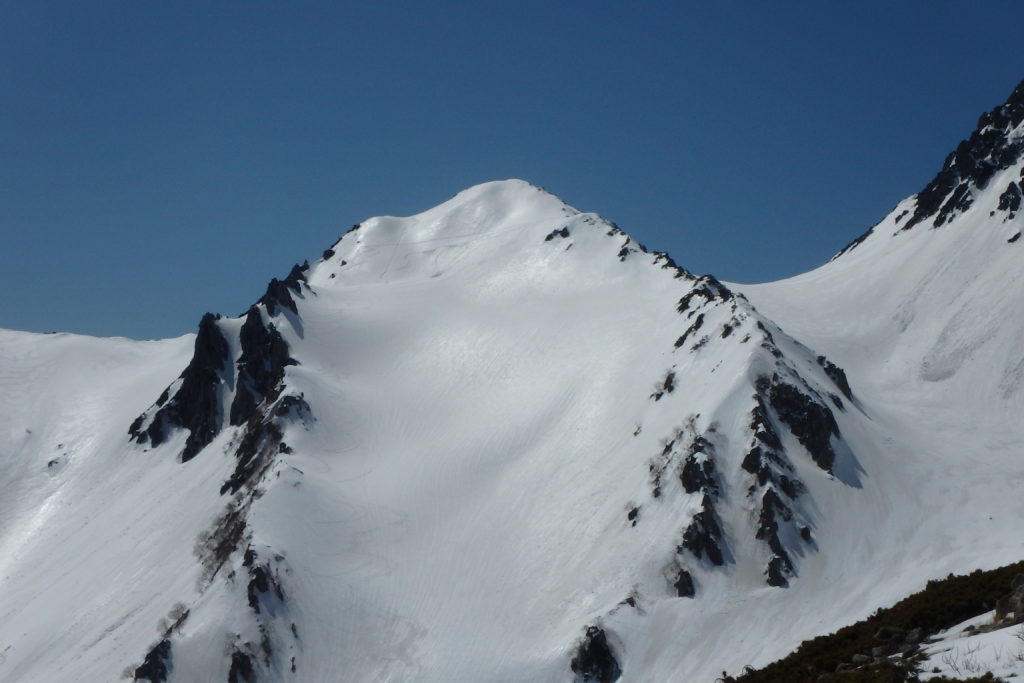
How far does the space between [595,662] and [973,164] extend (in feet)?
359

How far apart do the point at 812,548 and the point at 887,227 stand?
9512cm

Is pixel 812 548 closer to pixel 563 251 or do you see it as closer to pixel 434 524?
pixel 434 524

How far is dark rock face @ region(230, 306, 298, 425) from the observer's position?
129587 mm

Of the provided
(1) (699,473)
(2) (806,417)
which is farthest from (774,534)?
(2) (806,417)

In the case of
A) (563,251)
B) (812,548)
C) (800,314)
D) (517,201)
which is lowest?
(812,548)

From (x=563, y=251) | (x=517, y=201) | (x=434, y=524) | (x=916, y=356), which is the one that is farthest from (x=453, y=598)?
(x=517, y=201)

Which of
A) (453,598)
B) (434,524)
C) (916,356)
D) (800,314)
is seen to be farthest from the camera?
(800,314)

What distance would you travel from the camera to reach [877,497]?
88.0 meters

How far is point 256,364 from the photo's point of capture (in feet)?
441

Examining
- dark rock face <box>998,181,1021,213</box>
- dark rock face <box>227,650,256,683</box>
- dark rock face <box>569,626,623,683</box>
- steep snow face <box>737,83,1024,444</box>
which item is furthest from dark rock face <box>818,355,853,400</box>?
dark rock face <box>227,650,256,683</box>

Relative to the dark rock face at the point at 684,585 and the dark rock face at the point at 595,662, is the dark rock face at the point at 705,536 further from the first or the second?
the dark rock face at the point at 595,662

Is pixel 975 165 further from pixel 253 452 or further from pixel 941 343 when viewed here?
pixel 253 452

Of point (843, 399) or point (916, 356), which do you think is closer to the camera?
point (843, 399)

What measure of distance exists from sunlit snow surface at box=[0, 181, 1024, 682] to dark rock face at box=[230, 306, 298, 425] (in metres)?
2.51
